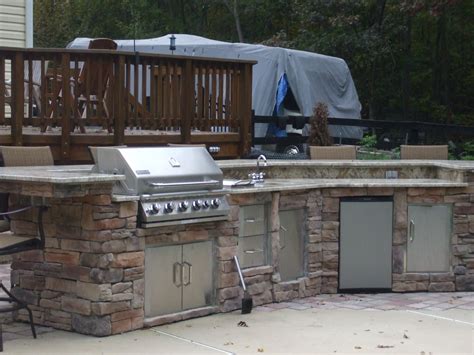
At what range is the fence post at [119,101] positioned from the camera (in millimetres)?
9227

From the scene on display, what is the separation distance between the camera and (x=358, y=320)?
721 cm

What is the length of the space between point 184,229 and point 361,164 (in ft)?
9.18

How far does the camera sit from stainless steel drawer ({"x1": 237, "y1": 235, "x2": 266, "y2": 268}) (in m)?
7.55

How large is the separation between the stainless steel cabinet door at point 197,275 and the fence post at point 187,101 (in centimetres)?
310

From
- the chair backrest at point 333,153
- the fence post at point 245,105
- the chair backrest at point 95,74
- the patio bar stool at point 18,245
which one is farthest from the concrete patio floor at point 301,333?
the fence post at point 245,105

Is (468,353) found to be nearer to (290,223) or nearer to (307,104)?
(290,223)

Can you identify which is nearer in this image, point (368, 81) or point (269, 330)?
point (269, 330)

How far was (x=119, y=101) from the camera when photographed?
9289mm

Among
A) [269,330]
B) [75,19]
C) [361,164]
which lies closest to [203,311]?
[269,330]

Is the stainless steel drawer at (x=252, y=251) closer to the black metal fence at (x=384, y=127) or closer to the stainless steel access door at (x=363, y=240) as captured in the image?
the stainless steel access door at (x=363, y=240)

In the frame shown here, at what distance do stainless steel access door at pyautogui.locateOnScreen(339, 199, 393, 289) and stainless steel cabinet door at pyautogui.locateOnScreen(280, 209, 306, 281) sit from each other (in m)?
0.41

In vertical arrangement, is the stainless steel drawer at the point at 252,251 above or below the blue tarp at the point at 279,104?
below

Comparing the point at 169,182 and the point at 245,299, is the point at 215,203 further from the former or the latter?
the point at 245,299

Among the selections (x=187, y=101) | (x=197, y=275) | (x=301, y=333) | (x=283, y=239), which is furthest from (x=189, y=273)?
(x=187, y=101)
